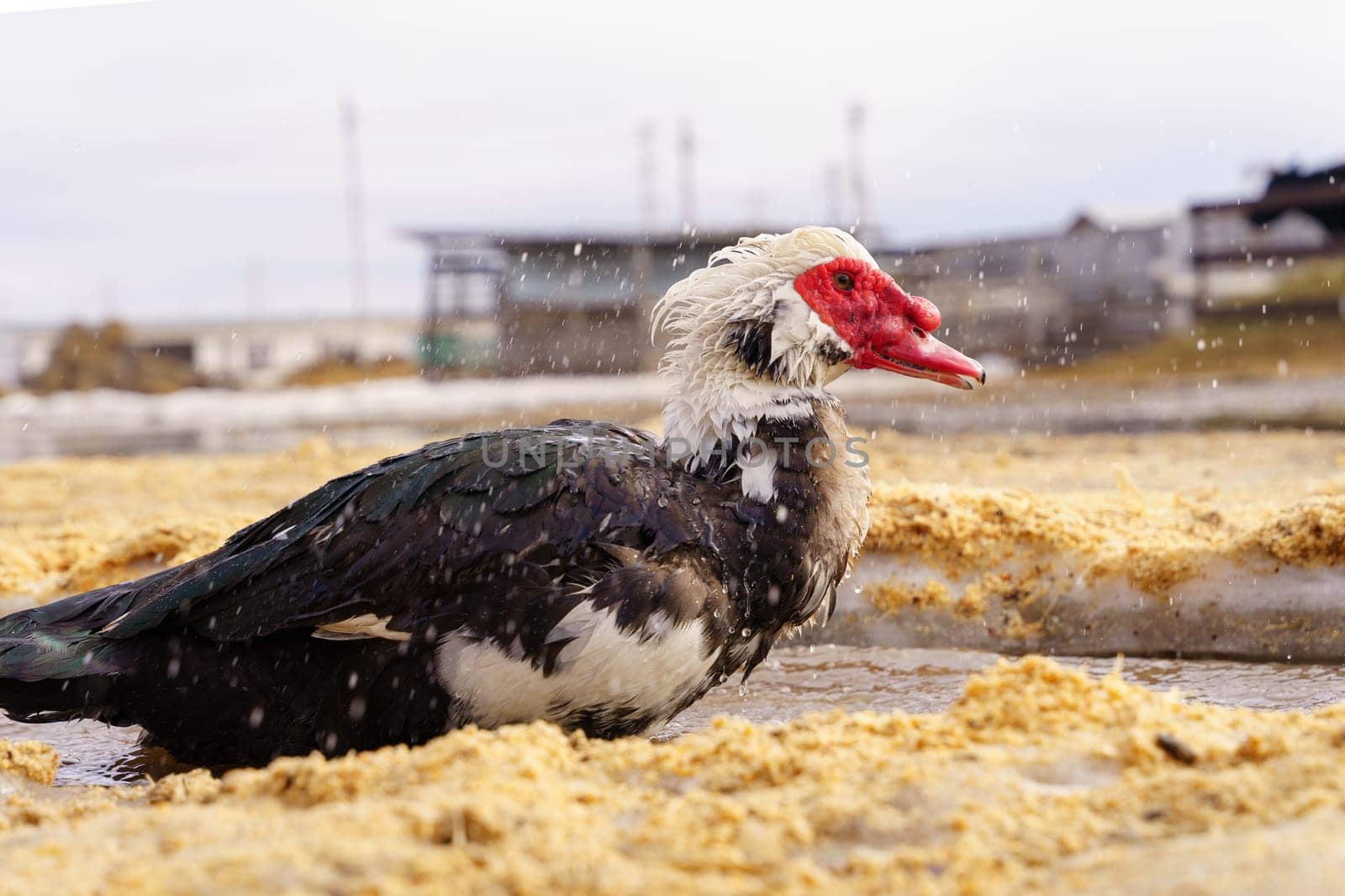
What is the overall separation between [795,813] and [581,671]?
35.7 inches

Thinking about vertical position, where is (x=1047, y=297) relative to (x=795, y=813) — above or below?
above

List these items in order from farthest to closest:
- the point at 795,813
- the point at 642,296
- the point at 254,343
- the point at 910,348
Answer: the point at 254,343, the point at 642,296, the point at 910,348, the point at 795,813

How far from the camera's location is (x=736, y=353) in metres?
3.26

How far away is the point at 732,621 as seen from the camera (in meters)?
3.00

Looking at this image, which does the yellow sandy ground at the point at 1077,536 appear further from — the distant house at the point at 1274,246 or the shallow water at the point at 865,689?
the distant house at the point at 1274,246

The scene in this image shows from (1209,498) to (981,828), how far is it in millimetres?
4881

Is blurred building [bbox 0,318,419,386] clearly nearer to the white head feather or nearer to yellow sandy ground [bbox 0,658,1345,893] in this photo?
the white head feather

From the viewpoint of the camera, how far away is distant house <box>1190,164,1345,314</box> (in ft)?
88.9

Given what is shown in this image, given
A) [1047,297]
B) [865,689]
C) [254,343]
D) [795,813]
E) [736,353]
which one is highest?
[1047,297]

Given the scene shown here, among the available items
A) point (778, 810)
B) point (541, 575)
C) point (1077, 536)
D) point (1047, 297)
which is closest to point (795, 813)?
point (778, 810)

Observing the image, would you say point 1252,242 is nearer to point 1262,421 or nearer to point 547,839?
point 1262,421

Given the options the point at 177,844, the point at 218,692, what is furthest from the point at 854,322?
the point at 177,844

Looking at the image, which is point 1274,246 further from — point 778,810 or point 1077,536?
point 778,810

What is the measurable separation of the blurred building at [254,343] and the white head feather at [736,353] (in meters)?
29.3
